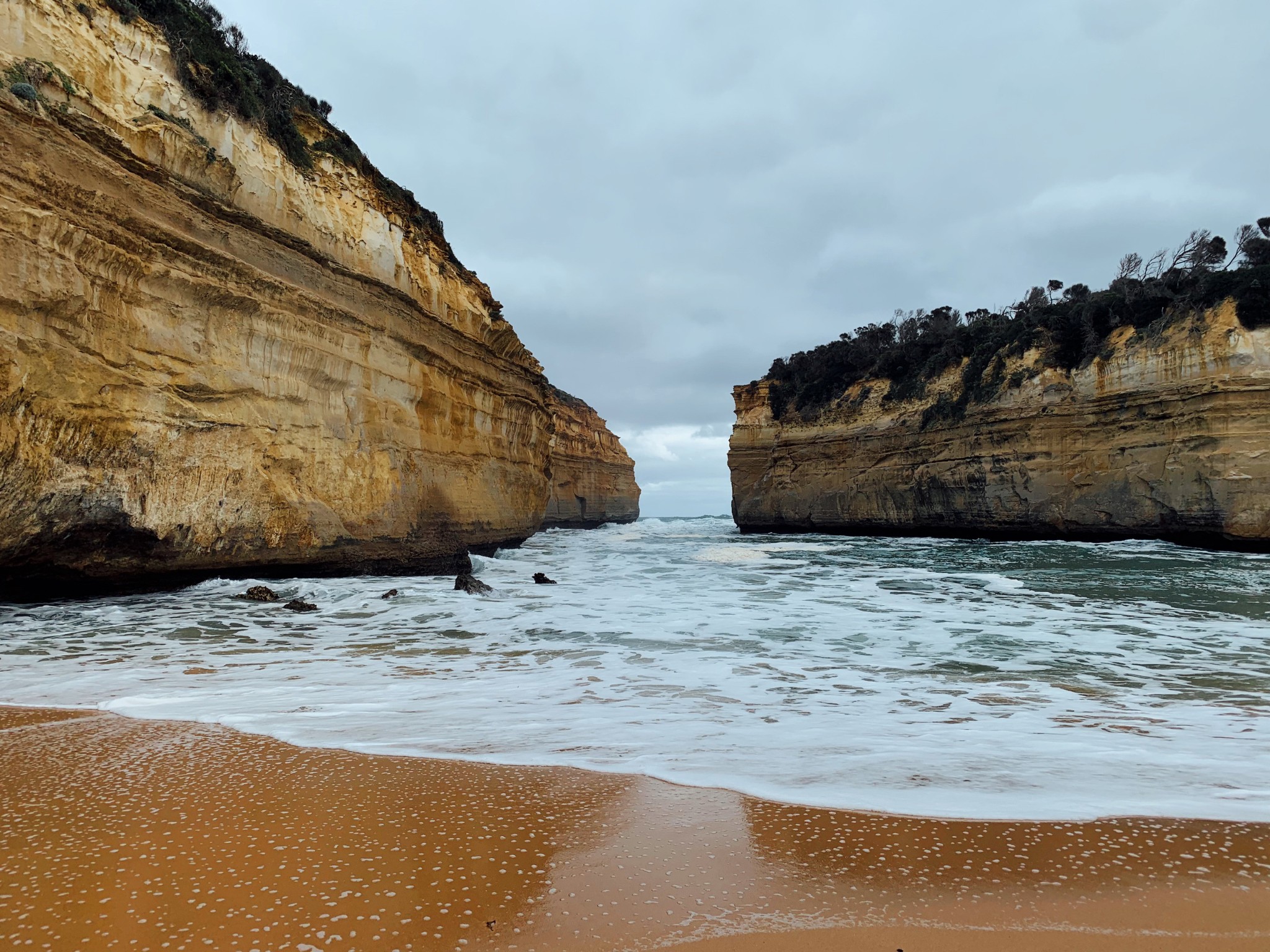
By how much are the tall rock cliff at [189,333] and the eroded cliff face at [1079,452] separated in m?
19.8

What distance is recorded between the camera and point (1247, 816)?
8.31ft

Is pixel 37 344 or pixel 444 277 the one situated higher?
pixel 444 277

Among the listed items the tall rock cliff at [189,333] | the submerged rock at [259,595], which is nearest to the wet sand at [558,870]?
the tall rock cliff at [189,333]

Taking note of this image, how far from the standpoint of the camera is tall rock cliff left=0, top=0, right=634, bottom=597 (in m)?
7.07

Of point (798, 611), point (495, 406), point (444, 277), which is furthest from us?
point (495, 406)

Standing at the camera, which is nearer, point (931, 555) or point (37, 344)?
point (37, 344)

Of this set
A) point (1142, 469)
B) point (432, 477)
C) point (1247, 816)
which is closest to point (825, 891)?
point (1247, 816)

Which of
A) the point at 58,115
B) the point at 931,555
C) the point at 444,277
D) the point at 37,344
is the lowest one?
the point at 931,555

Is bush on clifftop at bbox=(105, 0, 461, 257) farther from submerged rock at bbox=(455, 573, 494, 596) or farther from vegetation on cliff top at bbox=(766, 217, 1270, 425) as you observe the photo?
vegetation on cliff top at bbox=(766, 217, 1270, 425)

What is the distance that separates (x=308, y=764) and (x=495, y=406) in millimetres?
14744

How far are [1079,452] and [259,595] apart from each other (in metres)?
23.2

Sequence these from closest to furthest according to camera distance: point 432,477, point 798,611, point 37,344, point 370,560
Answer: point 37,344 → point 798,611 → point 370,560 → point 432,477

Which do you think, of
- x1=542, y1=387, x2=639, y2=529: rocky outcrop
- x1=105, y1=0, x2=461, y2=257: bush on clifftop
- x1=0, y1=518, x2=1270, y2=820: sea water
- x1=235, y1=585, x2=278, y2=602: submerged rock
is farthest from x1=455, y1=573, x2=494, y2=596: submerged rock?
x1=542, y1=387, x2=639, y2=529: rocky outcrop

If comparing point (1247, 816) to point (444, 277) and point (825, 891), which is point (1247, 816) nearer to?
point (825, 891)
